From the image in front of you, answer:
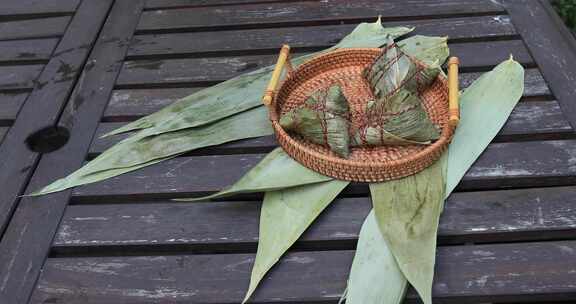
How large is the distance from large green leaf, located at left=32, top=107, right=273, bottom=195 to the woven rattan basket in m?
0.07

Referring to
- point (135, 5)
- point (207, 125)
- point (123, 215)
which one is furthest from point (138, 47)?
point (123, 215)

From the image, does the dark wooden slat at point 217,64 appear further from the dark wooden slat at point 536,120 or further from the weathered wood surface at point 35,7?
the weathered wood surface at point 35,7

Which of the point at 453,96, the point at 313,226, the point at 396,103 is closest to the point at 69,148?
the point at 313,226

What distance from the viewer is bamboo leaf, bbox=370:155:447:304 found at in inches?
35.4

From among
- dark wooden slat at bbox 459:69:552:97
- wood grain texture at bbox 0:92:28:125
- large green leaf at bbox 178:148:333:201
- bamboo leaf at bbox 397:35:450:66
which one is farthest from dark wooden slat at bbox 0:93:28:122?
dark wooden slat at bbox 459:69:552:97

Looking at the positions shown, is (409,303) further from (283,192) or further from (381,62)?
(381,62)

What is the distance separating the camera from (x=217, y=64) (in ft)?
4.70

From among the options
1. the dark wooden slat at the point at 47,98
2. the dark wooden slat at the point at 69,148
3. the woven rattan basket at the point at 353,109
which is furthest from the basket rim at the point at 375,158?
the dark wooden slat at the point at 47,98

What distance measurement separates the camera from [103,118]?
1288 mm

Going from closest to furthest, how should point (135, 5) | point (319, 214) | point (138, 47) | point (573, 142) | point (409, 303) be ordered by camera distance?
point (409, 303), point (319, 214), point (573, 142), point (138, 47), point (135, 5)

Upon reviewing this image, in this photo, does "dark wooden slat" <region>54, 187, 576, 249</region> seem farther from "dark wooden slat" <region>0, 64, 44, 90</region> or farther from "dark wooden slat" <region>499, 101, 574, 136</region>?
"dark wooden slat" <region>0, 64, 44, 90</region>

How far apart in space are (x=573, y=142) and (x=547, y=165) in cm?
10

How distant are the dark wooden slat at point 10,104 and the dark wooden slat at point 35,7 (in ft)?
1.39

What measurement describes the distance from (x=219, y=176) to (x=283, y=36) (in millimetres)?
558
